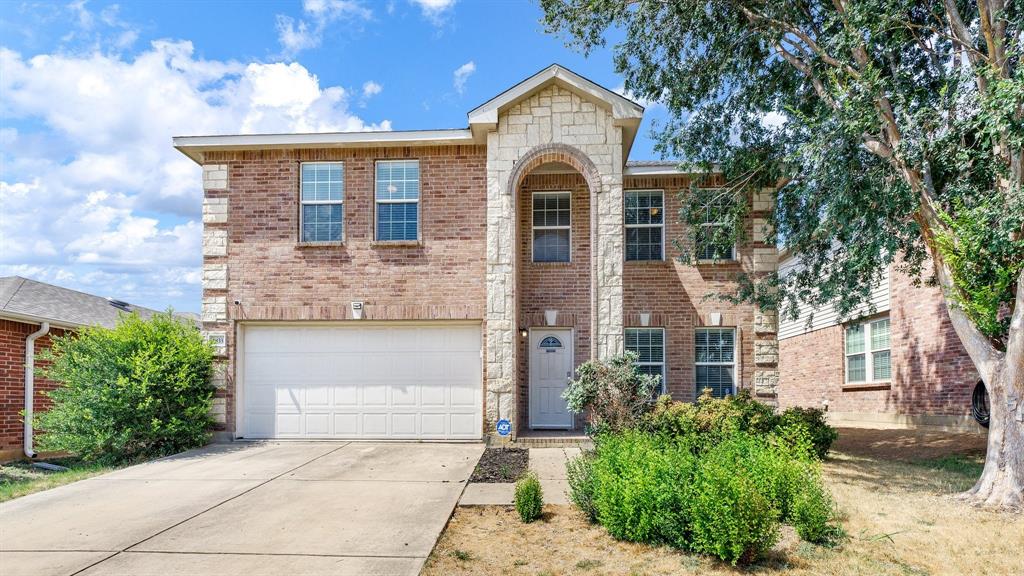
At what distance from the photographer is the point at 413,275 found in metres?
13.3

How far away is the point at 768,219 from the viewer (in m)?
13.1

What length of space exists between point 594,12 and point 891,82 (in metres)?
5.36

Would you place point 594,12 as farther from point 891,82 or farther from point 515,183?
point 891,82

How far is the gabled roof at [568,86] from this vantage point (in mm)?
12680

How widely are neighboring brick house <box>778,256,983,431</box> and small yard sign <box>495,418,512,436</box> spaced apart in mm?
6688

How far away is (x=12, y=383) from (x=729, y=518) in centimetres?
1377

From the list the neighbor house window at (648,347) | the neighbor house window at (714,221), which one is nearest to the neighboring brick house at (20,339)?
the neighbor house window at (648,347)

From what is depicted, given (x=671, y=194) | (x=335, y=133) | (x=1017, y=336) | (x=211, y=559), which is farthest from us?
(x=671, y=194)

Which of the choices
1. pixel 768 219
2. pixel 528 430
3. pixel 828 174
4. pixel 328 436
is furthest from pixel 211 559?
pixel 768 219

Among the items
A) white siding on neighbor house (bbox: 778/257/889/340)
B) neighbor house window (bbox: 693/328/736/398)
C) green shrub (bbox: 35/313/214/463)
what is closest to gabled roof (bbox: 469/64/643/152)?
white siding on neighbor house (bbox: 778/257/889/340)

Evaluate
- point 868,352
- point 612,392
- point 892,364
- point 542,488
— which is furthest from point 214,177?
point 868,352

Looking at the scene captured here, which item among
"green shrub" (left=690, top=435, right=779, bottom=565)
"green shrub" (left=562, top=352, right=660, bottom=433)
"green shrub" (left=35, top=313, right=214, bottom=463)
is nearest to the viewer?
"green shrub" (left=690, top=435, right=779, bottom=565)

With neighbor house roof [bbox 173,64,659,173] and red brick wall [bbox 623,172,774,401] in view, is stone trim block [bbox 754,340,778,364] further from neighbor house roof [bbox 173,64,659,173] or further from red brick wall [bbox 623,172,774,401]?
neighbor house roof [bbox 173,64,659,173]

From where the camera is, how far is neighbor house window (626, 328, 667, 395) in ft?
45.7
